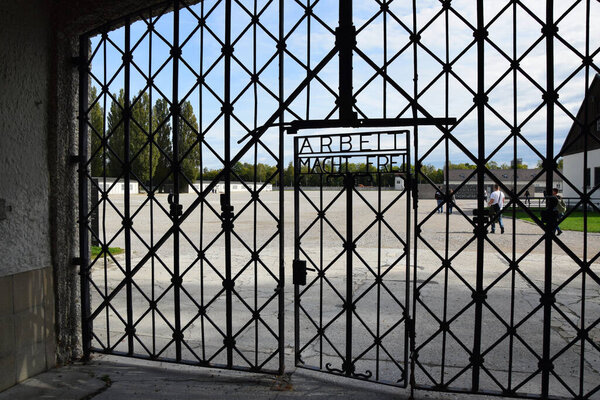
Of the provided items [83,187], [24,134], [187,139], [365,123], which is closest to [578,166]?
[187,139]

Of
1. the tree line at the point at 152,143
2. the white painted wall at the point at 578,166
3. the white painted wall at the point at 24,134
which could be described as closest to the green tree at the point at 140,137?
the tree line at the point at 152,143

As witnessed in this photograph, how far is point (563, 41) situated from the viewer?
2.77 m

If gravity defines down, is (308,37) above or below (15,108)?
above

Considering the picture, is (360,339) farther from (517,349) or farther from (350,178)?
(350,178)

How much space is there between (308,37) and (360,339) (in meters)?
3.03

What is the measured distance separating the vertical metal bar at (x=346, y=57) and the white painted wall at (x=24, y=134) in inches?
96.9

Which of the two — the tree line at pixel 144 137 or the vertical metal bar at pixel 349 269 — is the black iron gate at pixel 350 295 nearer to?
the vertical metal bar at pixel 349 269

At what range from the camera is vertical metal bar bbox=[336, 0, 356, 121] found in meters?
3.15

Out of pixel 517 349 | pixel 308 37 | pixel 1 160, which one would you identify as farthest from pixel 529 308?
pixel 1 160

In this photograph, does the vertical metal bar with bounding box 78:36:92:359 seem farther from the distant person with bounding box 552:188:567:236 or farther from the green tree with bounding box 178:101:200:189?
the distant person with bounding box 552:188:567:236

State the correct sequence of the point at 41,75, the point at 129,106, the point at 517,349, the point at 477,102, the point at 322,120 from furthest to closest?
1. the point at 517,349
2. the point at 129,106
3. the point at 41,75
4. the point at 322,120
5. the point at 477,102

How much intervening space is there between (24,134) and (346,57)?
2.60m

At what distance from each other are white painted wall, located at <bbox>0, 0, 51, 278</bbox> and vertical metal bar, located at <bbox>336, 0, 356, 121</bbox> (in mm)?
2462

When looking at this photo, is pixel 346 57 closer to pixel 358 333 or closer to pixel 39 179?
pixel 39 179
